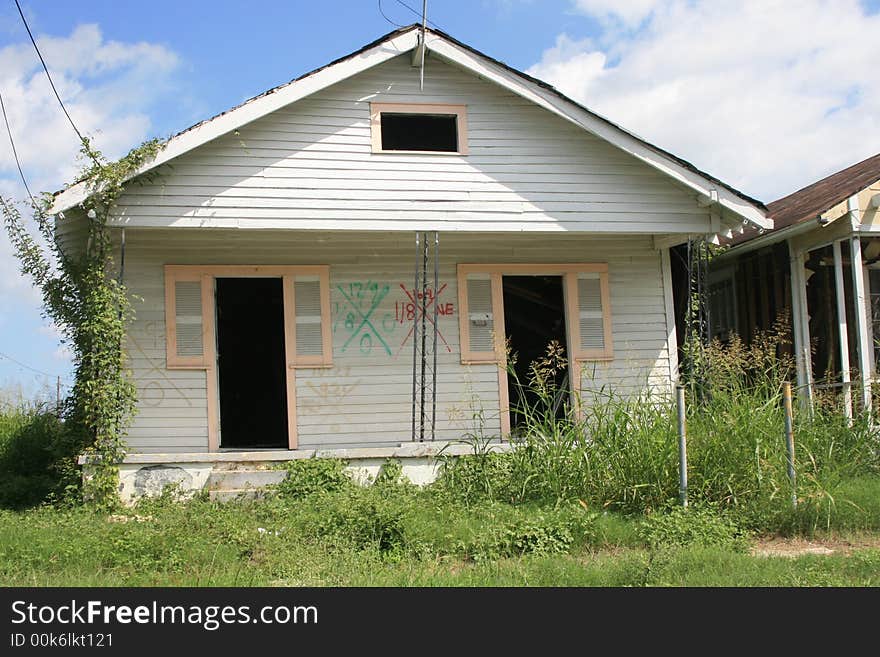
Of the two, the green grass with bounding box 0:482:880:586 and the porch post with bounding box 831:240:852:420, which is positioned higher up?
the porch post with bounding box 831:240:852:420

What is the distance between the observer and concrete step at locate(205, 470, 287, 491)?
10.1 metres

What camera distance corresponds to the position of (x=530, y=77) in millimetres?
10742

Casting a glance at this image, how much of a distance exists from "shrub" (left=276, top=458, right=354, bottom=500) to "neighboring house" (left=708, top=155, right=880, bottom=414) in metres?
5.51

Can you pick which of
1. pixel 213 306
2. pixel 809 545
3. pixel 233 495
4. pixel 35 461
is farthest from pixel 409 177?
pixel 35 461

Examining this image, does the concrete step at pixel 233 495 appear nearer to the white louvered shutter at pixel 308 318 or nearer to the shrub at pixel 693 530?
the white louvered shutter at pixel 308 318

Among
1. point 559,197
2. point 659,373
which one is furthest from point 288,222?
point 659,373

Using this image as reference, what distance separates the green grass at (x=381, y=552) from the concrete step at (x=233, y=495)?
0.65 m

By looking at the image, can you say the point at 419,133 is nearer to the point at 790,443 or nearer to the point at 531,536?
the point at 531,536

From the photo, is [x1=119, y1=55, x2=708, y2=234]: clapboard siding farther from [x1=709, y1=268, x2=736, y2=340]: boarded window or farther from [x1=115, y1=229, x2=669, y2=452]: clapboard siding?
[x1=709, y1=268, x2=736, y2=340]: boarded window

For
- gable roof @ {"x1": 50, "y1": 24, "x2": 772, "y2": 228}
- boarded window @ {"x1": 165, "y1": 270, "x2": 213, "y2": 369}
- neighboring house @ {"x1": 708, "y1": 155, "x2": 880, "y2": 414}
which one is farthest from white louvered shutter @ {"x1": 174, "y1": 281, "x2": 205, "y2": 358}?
neighboring house @ {"x1": 708, "y1": 155, "x2": 880, "y2": 414}

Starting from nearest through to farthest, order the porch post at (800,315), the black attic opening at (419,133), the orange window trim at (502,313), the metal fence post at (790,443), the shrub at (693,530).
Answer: the shrub at (693,530) < the metal fence post at (790,443) < the black attic opening at (419,133) < the orange window trim at (502,313) < the porch post at (800,315)

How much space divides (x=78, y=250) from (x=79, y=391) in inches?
81.8

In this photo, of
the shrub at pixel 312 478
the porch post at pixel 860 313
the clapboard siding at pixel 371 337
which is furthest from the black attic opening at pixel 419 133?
the porch post at pixel 860 313

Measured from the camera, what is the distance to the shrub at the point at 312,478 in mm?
9977
